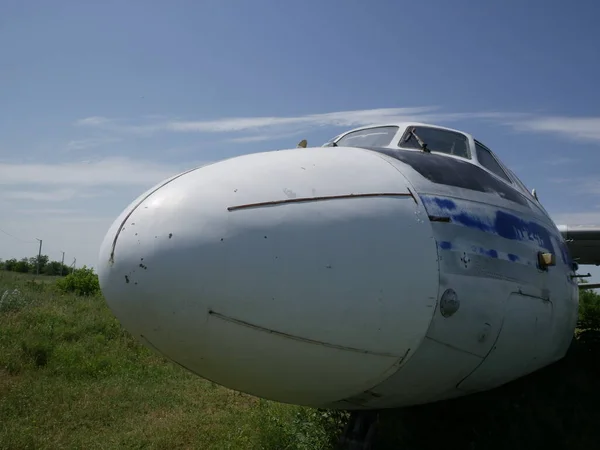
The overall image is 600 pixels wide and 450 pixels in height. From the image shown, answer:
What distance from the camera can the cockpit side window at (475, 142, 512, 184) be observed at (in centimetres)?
519

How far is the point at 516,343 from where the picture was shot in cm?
418

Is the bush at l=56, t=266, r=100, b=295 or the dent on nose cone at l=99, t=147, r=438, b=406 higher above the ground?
the dent on nose cone at l=99, t=147, r=438, b=406

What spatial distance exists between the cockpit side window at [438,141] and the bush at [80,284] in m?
19.7

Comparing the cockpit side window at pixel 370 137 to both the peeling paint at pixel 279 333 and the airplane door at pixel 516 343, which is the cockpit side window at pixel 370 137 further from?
the peeling paint at pixel 279 333

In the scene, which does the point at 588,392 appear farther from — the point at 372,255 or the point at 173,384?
the point at 173,384

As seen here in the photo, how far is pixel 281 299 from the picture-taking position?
3.00 m

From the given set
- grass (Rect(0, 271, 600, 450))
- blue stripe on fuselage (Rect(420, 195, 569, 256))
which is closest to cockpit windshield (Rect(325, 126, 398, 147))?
blue stripe on fuselage (Rect(420, 195, 569, 256))

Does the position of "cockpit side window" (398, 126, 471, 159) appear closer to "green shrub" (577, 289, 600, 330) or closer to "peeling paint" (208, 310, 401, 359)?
"peeling paint" (208, 310, 401, 359)

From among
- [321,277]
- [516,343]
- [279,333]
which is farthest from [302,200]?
[516,343]

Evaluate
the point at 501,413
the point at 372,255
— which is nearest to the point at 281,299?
the point at 372,255

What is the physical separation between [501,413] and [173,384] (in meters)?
5.76

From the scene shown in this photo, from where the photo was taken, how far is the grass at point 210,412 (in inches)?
227

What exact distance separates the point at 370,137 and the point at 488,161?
1.14 meters

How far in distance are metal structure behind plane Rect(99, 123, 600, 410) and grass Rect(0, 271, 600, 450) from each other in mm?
1980
